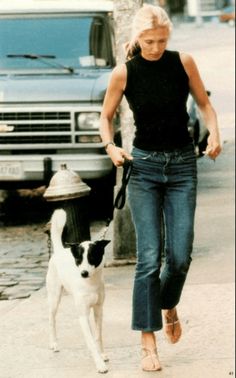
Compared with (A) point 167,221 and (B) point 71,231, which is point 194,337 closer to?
(A) point 167,221

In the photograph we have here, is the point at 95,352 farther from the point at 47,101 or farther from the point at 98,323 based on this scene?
the point at 47,101

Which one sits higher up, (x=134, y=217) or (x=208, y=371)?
(x=134, y=217)

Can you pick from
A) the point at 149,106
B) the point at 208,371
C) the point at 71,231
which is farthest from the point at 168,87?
the point at 71,231

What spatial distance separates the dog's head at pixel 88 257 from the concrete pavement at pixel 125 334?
0.49 m

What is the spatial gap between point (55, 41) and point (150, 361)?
5529 millimetres

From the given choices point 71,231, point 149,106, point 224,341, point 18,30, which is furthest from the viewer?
point 18,30

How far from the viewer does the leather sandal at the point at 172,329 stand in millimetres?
5742

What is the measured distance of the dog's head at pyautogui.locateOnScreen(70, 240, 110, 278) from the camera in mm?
5320

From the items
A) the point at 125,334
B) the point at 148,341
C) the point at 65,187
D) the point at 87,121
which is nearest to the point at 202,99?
the point at 148,341

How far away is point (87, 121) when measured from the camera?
33.2 ft

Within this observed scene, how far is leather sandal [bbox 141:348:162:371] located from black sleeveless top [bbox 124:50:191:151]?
0.97 m

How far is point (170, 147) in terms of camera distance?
17.3ft

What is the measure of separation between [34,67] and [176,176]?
5.29 meters

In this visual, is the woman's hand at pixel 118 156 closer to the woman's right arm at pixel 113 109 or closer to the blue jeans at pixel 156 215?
the woman's right arm at pixel 113 109
